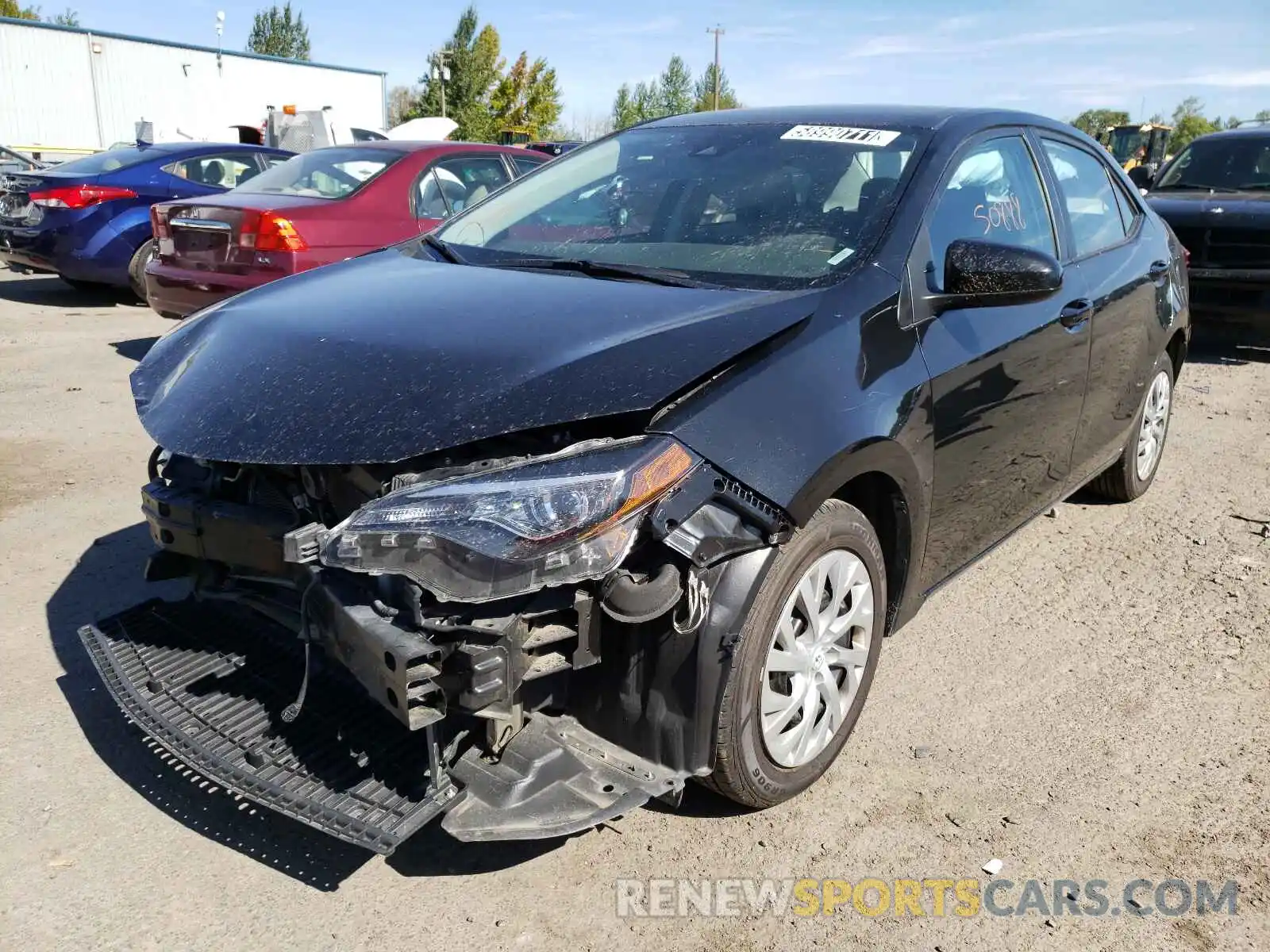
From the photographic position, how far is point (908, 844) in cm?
262

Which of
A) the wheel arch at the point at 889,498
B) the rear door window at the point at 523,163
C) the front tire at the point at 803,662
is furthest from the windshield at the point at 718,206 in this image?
the rear door window at the point at 523,163

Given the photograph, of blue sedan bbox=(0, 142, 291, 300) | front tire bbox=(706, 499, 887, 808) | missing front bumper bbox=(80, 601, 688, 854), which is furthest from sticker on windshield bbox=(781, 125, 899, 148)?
blue sedan bbox=(0, 142, 291, 300)

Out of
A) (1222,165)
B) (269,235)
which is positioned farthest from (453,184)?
(1222,165)

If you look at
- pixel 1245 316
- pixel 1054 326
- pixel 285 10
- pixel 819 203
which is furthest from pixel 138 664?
pixel 285 10

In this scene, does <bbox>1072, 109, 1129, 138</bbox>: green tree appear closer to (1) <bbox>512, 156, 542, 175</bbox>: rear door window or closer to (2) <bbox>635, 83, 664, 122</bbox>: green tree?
(2) <bbox>635, 83, 664, 122</bbox>: green tree

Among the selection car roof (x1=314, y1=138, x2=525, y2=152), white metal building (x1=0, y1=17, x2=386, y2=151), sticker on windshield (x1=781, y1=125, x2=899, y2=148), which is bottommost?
car roof (x1=314, y1=138, x2=525, y2=152)

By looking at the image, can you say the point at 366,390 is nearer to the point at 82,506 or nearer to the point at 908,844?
the point at 908,844

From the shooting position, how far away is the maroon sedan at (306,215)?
6.62 metres

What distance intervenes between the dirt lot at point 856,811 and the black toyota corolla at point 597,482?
0.28m

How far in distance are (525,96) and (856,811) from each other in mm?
57122

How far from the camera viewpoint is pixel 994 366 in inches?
125

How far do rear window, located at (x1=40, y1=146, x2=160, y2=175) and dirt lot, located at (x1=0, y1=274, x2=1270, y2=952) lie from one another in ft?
20.6

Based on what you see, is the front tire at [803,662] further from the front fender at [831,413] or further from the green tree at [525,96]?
the green tree at [525,96]

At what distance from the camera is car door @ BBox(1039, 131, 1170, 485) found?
3.94 m
